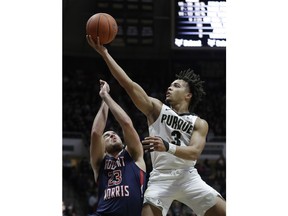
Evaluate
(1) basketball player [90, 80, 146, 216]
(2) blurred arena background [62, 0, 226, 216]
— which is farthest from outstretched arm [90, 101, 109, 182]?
(2) blurred arena background [62, 0, 226, 216]

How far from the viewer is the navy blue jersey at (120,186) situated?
5.54 metres

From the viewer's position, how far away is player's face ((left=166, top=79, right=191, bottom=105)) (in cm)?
609

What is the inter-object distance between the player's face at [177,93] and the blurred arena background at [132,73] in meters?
6.69

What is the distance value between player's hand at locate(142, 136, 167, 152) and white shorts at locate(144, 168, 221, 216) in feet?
2.04

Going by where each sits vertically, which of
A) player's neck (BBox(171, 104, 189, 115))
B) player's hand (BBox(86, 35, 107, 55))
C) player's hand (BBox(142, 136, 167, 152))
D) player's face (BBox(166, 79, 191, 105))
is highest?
player's hand (BBox(86, 35, 107, 55))

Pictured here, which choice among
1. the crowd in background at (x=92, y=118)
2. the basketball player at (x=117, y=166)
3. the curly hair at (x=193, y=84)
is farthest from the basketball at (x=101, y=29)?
the crowd in background at (x=92, y=118)

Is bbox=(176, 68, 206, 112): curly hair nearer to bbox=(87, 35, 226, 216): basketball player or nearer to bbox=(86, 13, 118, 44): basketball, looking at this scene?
bbox=(87, 35, 226, 216): basketball player

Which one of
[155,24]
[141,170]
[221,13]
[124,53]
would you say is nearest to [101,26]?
[141,170]

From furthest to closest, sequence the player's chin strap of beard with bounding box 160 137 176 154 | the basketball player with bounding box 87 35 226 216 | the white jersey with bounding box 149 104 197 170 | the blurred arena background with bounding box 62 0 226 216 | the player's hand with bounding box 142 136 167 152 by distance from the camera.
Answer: the blurred arena background with bounding box 62 0 226 216
the white jersey with bounding box 149 104 197 170
the basketball player with bounding box 87 35 226 216
the player's chin strap of beard with bounding box 160 137 176 154
the player's hand with bounding box 142 136 167 152

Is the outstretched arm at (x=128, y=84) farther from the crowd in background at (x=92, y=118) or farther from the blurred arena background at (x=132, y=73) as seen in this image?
the crowd in background at (x=92, y=118)
